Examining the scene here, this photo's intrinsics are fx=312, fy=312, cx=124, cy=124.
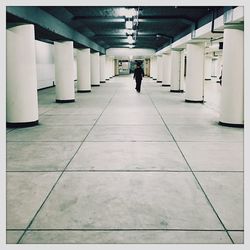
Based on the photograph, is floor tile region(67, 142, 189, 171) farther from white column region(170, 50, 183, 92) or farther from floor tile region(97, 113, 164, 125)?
white column region(170, 50, 183, 92)

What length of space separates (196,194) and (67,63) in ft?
38.2

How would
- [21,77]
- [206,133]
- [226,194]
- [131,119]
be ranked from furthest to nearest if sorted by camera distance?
1. [131,119]
2. [21,77]
3. [206,133]
4. [226,194]

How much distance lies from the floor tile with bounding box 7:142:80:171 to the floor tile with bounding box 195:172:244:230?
2.51 metres

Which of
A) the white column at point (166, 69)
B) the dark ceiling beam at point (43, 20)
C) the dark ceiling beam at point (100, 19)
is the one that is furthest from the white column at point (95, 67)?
the dark ceiling beam at point (100, 19)

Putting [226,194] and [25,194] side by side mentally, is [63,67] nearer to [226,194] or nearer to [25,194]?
[25,194]

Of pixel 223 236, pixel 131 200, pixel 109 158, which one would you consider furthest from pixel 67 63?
pixel 223 236

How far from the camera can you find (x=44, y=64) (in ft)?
80.5

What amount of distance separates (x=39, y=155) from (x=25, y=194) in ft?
6.63

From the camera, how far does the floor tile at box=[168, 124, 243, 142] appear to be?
7.73m

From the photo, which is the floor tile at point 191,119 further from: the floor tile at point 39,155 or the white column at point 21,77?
the white column at point 21,77

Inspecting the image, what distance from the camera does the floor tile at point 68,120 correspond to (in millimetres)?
9844

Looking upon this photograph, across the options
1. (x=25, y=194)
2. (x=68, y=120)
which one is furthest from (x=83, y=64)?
(x=25, y=194)

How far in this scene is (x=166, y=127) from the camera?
9.18 meters

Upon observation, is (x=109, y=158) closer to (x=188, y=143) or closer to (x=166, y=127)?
(x=188, y=143)
